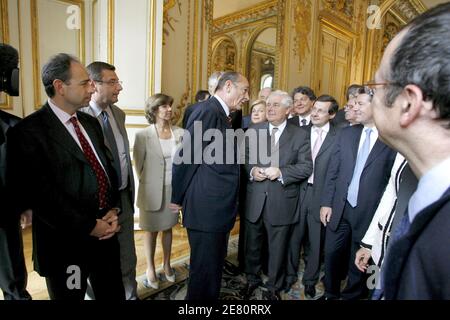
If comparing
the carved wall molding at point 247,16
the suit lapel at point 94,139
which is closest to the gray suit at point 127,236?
the suit lapel at point 94,139

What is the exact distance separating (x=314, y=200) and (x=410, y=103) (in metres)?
2.08

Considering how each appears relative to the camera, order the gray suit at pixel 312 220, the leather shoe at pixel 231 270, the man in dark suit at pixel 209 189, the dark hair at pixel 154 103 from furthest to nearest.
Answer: the leather shoe at pixel 231 270 < the dark hair at pixel 154 103 < the gray suit at pixel 312 220 < the man in dark suit at pixel 209 189

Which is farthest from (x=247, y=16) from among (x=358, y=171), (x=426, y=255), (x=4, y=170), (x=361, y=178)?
(x=426, y=255)

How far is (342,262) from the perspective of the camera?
2.48m

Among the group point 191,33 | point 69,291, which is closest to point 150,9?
point 191,33

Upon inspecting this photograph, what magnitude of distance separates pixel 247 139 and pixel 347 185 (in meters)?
0.95

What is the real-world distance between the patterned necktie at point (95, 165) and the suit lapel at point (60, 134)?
78 mm

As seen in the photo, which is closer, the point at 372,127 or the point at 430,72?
the point at 430,72

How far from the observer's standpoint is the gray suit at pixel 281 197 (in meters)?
2.48

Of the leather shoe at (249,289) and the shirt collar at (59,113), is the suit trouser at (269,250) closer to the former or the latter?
the leather shoe at (249,289)

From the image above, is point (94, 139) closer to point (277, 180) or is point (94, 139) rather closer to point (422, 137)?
point (277, 180)
